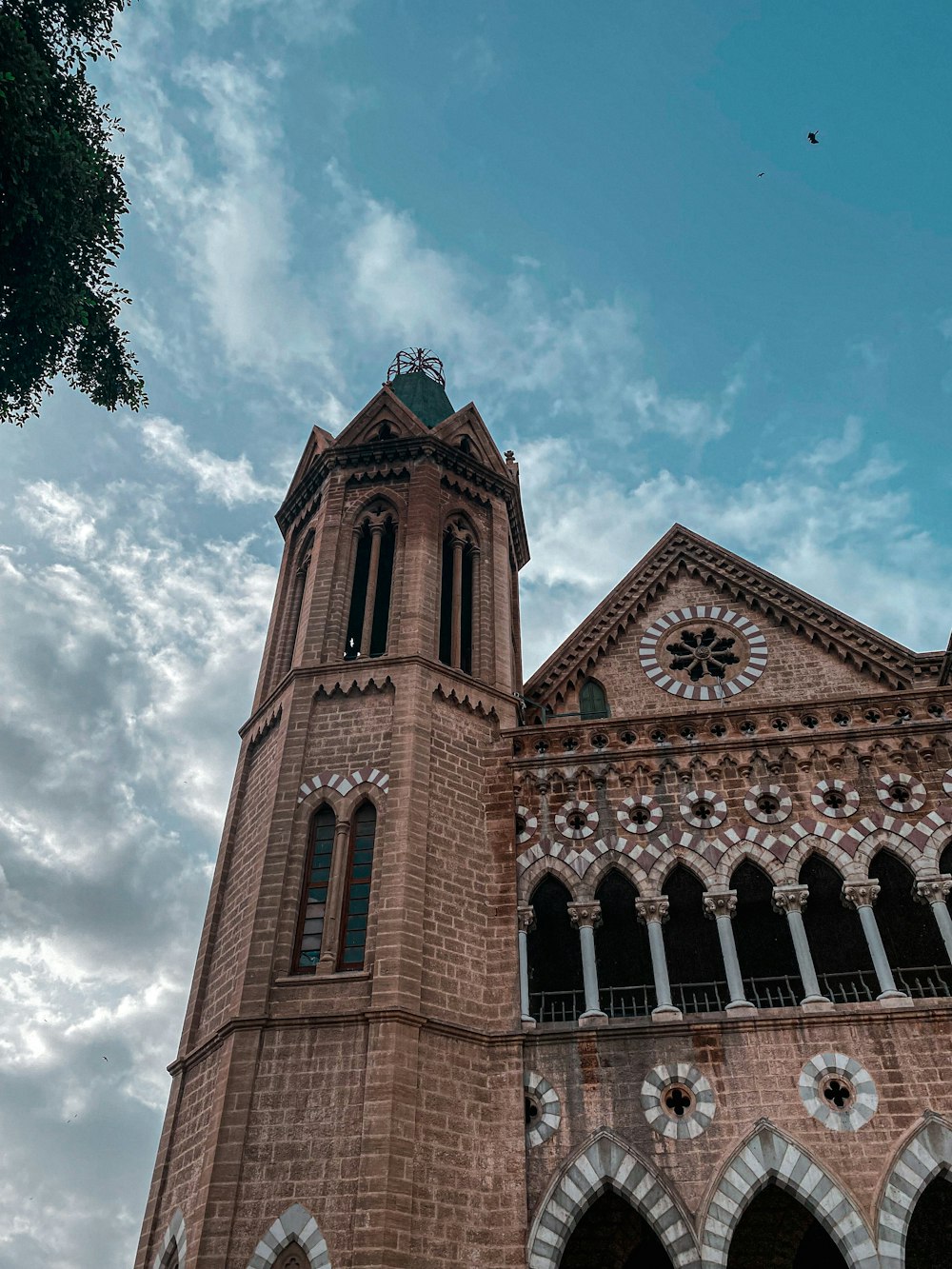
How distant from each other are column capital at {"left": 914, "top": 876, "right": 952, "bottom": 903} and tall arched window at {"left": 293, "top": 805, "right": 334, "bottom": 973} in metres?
9.39

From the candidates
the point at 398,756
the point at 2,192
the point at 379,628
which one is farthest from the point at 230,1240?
the point at 2,192

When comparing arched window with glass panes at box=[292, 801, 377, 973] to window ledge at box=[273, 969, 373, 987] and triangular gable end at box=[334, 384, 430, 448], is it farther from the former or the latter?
triangular gable end at box=[334, 384, 430, 448]

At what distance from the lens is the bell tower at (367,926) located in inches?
556

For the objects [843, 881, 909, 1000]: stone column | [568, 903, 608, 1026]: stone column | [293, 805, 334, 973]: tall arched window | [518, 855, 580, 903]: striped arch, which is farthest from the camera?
[518, 855, 580, 903]: striped arch

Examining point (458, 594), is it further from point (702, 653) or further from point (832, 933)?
point (832, 933)

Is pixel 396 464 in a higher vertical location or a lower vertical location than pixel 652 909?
higher

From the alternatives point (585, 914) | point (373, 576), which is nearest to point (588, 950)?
point (585, 914)

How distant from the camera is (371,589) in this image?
2214 centimetres

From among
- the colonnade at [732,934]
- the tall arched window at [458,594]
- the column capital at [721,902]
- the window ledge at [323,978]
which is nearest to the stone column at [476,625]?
the tall arched window at [458,594]

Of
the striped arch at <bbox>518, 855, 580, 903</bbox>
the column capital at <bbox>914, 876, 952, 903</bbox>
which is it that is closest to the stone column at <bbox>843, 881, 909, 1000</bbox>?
the column capital at <bbox>914, 876, 952, 903</bbox>

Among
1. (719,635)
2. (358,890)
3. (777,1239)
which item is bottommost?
(777,1239)

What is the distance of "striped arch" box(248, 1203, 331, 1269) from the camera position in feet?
44.6

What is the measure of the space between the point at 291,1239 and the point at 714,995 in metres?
7.91

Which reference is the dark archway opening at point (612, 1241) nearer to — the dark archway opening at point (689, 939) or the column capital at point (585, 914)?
the dark archway opening at point (689, 939)
